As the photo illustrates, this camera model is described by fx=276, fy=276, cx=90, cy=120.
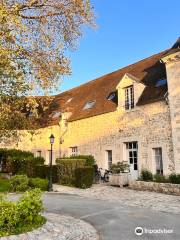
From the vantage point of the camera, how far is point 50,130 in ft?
79.9

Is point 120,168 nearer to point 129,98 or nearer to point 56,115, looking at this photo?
point 129,98

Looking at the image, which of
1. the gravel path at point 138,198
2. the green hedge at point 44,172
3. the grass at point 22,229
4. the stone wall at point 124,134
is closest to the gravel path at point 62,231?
the grass at point 22,229

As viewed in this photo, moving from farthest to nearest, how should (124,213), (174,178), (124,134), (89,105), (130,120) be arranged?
(89,105)
(124,134)
(130,120)
(174,178)
(124,213)

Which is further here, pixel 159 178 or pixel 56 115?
pixel 56 115

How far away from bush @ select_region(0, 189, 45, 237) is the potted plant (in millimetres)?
9093

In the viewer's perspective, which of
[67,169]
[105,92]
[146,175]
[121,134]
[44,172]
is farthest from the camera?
[105,92]

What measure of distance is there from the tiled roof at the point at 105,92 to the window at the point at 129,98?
0.78m

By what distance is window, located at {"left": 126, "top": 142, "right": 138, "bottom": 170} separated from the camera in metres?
16.6

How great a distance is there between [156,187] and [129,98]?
20.4 ft

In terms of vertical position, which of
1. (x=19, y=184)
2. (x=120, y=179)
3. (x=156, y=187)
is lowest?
(x=156, y=187)

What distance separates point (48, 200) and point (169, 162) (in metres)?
6.71

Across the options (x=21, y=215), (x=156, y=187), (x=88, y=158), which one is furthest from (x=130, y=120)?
(x=21, y=215)

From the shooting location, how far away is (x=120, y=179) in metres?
15.3

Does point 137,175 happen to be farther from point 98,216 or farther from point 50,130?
point 50,130
